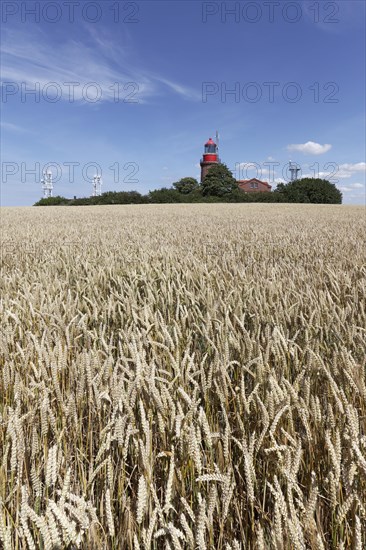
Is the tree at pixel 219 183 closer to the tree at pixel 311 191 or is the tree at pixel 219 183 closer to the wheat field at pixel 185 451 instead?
the tree at pixel 311 191

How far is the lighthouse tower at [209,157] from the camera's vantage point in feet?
264

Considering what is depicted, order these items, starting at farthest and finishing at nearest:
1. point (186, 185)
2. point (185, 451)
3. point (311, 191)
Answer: point (186, 185), point (311, 191), point (185, 451)

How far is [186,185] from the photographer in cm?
7781

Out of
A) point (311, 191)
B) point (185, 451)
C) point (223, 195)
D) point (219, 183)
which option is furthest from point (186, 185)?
point (185, 451)

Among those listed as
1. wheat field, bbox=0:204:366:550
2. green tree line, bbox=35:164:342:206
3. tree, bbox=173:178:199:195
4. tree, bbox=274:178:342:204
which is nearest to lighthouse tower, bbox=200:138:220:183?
tree, bbox=173:178:199:195

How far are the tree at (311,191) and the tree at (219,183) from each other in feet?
23.7

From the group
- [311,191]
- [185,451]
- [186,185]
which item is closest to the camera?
[185,451]

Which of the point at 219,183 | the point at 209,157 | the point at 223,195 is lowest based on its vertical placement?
the point at 223,195

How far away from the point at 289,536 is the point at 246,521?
0.62 ft

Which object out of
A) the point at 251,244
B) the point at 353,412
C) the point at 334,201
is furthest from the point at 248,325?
the point at 334,201

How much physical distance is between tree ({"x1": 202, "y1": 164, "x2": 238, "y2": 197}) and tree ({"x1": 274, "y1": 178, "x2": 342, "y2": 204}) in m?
7.21

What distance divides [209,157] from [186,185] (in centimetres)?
895

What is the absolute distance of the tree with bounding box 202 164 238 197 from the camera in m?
61.9

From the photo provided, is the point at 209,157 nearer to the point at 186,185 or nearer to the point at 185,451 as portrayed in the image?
the point at 186,185
